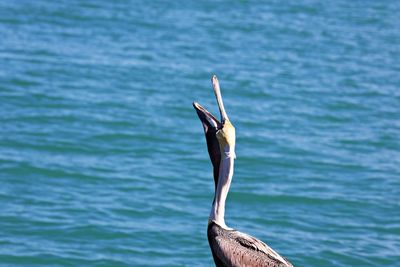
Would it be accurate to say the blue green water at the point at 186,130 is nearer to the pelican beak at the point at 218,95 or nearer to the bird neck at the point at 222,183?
the bird neck at the point at 222,183

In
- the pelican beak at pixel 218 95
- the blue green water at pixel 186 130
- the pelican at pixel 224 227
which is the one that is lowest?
the pelican at pixel 224 227

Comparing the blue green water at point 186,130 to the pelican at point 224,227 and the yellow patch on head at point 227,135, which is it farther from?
the yellow patch on head at point 227,135

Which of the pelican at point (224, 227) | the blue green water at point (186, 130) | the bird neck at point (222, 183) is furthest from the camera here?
the blue green water at point (186, 130)

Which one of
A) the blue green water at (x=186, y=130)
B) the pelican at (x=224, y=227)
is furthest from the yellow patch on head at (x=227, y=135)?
the blue green water at (x=186, y=130)

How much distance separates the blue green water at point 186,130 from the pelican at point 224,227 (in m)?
3.60

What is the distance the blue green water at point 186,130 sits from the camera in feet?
39.7

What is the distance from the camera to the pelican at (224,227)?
7.42 metres

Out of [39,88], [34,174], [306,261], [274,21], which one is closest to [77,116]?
[39,88]

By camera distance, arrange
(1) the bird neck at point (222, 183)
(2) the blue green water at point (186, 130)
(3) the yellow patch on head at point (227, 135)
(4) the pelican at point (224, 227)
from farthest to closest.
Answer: (2) the blue green water at point (186, 130) → (1) the bird neck at point (222, 183) → (3) the yellow patch on head at point (227, 135) → (4) the pelican at point (224, 227)

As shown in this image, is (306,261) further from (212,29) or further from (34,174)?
(212,29)

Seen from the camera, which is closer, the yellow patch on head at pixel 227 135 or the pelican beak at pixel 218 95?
the pelican beak at pixel 218 95

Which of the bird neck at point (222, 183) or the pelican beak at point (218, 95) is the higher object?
the pelican beak at point (218, 95)

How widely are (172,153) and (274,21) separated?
28.7 feet

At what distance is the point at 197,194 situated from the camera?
13.5 m
